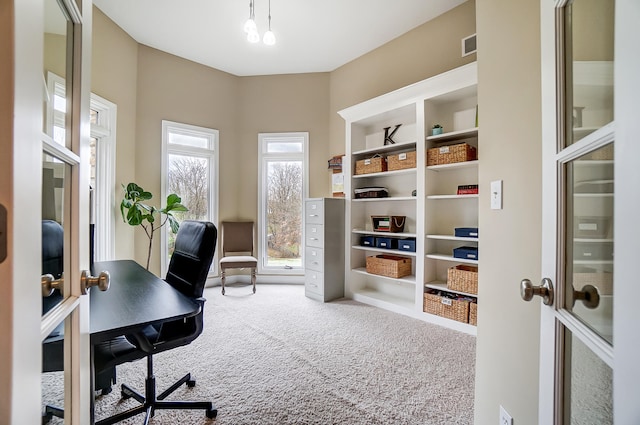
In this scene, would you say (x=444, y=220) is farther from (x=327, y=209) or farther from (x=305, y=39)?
(x=305, y=39)

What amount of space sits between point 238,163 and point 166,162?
106 centimetres

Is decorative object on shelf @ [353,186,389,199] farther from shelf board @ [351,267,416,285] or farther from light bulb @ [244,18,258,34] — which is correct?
light bulb @ [244,18,258,34]

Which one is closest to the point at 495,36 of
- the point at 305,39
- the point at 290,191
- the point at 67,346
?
the point at 67,346

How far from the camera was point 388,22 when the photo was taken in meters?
3.42

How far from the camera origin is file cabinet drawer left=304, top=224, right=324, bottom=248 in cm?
382

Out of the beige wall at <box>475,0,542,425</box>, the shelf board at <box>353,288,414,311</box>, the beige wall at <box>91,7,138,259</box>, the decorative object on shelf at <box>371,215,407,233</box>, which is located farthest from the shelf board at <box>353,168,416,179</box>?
the beige wall at <box>91,7,138,259</box>

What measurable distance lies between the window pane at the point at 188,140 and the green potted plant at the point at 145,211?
3.02ft

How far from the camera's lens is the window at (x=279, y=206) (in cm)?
473

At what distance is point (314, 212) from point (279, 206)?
105 cm

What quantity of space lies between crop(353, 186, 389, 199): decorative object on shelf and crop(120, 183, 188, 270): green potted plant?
2.36 meters

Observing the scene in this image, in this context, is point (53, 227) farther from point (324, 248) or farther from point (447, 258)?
point (324, 248)

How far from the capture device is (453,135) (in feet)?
9.76

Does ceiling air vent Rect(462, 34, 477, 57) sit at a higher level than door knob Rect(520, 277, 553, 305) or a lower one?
higher

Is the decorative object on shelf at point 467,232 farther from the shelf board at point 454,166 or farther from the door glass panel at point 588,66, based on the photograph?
the door glass panel at point 588,66
